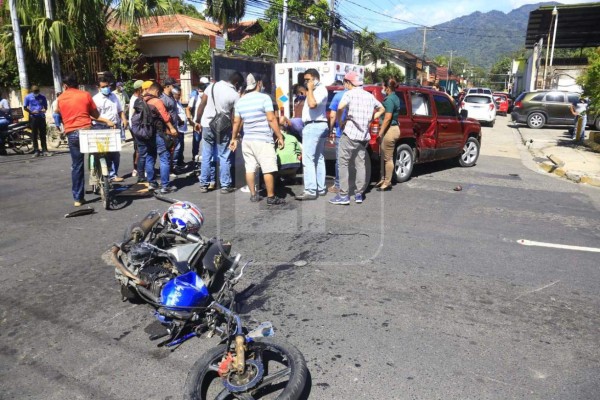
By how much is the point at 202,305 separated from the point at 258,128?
3.80m

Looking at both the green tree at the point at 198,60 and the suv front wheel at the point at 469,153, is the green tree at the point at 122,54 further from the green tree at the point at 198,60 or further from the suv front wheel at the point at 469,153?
the suv front wheel at the point at 469,153

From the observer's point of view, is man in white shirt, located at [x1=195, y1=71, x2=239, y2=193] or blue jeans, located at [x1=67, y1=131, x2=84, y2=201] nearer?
blue jeans, located at [x1=67, y1=131, x2=84, y2=201]

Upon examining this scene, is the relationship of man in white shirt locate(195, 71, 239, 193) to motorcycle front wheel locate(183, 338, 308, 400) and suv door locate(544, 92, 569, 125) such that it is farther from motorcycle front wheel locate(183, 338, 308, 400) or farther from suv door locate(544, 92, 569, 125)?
suv door locate(544, 92, 569, 125)

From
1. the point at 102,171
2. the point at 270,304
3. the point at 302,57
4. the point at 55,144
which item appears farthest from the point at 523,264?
the point at 302,57

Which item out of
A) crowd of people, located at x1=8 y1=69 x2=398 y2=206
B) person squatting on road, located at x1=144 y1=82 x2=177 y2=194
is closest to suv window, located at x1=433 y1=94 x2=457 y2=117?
crowd of people, located at x1=8 y1=69 x2=398 y2=206

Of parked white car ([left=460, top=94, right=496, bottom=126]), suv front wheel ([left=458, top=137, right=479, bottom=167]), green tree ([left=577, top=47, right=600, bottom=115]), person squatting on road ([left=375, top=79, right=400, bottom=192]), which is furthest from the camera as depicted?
parked white car ([left=460, top=94, right=496, bottom=126])

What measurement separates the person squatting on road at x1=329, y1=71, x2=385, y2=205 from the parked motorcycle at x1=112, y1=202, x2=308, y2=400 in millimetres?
3318

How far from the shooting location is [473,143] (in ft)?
34.4

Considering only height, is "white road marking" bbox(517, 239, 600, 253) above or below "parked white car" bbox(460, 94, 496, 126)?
below

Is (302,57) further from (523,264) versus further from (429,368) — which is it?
(429,368)

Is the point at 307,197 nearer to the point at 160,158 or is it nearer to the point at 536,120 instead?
the point at 160,158

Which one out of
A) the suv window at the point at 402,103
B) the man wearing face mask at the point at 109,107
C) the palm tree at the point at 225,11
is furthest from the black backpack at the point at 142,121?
the palm tree at the point at 225,11

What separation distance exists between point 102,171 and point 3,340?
3524 millimetres

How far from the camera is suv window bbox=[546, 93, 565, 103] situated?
19.5 m
